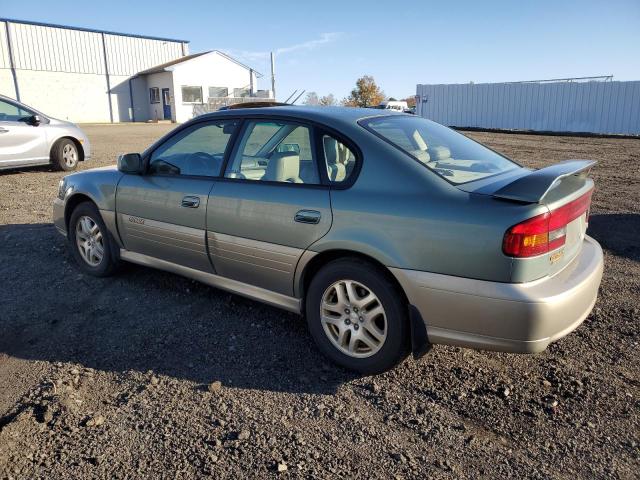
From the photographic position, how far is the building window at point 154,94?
4422 cm

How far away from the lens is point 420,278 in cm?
288

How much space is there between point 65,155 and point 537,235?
1118cm

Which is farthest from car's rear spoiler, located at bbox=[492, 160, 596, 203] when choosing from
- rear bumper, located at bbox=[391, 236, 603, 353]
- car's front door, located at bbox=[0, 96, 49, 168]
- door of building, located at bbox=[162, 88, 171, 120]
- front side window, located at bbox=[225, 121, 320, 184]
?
door of building, located at bbox=[162, 88, 171, 120]

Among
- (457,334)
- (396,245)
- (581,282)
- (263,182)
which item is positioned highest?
(263,182)

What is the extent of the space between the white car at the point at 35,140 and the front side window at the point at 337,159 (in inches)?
357

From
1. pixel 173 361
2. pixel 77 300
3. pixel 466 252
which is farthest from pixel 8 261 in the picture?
pixel 466 252

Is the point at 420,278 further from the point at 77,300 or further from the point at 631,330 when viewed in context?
the point at 77,300

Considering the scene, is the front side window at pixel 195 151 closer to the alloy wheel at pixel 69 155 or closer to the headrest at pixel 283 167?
the headrest at pixel 283 167

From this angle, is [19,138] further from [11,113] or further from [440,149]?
[440,149]

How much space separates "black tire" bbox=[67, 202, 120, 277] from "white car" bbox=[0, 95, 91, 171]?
6.31 metres

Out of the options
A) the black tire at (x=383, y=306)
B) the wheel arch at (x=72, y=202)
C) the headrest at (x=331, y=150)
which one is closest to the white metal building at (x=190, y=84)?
the wheel arch at (x=72, y=202)

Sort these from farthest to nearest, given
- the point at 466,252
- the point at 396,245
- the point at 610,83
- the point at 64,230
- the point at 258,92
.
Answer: the point at 258,92 < the point at 610,83 < the point at 64,230 < the point at 396,245 < the point at 466,252

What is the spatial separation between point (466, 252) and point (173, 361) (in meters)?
2.03

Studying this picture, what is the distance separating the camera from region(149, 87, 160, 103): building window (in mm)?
44219
